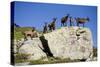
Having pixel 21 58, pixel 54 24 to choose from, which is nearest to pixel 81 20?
pixel 54 24

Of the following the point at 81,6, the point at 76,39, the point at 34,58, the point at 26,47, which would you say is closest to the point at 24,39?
the point at 26,47

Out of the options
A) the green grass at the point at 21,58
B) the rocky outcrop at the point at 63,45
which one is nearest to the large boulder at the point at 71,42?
the rocky outcrop at the point at 63,45

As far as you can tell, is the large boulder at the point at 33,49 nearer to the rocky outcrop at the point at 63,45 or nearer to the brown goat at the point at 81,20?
the rocky outcrop at the point at 63,45

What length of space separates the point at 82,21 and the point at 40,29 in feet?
1.40

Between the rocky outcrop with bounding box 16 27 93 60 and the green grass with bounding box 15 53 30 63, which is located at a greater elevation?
the rocky outcrop with bounding box 16 27 93 60

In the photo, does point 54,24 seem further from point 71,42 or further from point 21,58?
point 21,58

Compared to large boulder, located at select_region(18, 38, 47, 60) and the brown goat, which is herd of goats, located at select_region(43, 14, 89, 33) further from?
large boulder, located at select_region(18, 38, 47, 60)

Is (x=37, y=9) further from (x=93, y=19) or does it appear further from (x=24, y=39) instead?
(x=93, y=19)

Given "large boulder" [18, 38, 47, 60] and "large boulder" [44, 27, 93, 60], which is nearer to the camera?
"large boulder" [18, 38, 47, 60]

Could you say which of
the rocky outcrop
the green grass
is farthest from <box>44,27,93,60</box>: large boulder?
the green grass

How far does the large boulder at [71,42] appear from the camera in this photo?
6.38 ft

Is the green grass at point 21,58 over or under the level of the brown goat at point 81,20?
under

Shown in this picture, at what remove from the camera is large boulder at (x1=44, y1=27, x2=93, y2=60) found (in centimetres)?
194

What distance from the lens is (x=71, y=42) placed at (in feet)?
6.57
